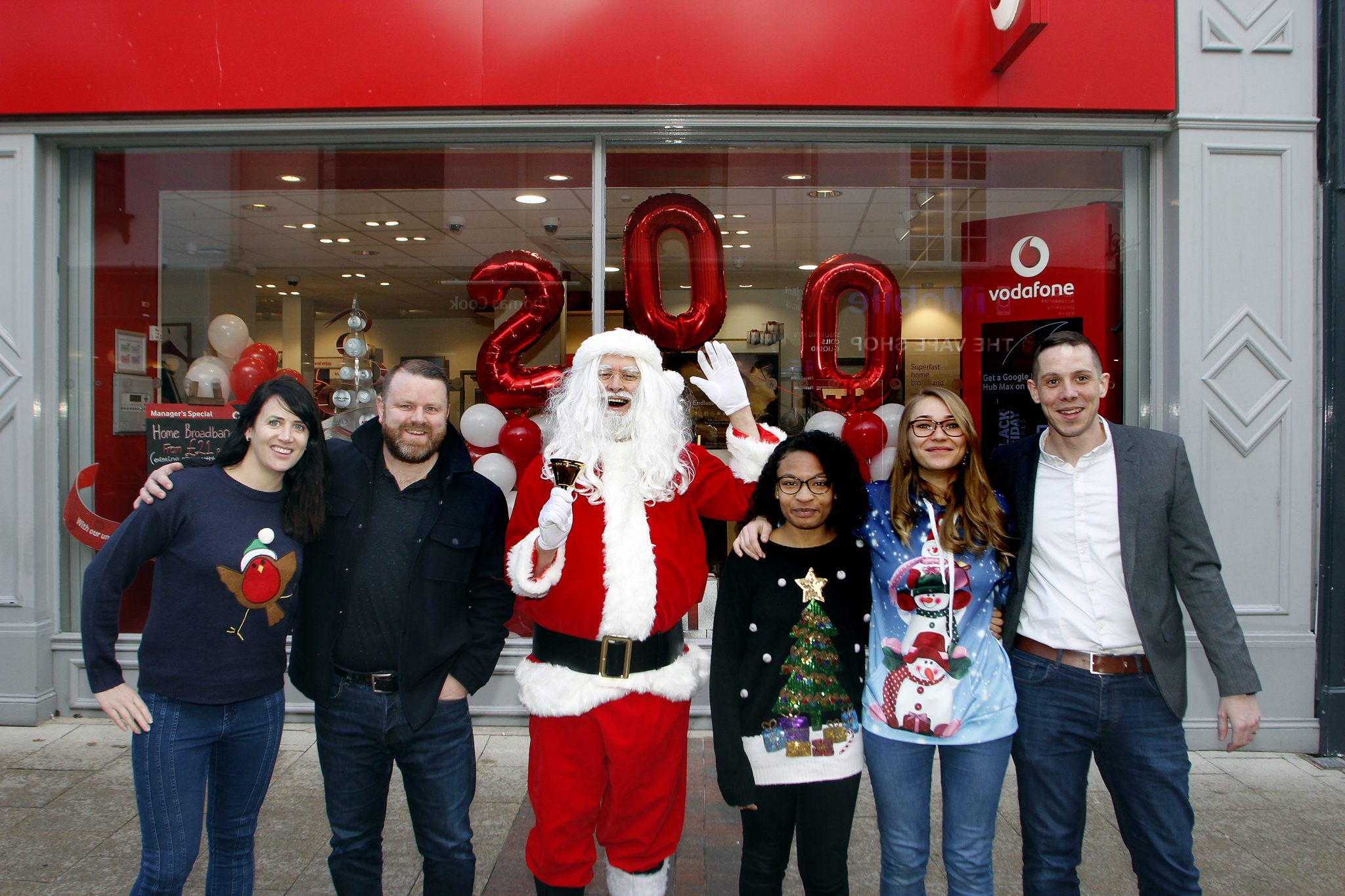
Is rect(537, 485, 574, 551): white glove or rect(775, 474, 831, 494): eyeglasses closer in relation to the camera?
rect(537, 485, 574, 551): white glove

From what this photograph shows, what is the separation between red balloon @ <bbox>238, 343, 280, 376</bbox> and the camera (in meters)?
5.09

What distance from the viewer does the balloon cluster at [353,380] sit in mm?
5074

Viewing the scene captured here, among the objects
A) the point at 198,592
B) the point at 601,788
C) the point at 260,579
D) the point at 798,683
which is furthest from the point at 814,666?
the point at 198,592

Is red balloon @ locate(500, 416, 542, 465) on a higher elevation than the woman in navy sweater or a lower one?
higher

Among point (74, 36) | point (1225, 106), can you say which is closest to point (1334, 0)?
point (1225, 106)

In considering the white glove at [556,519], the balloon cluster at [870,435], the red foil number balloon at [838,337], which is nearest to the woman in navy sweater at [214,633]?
the white glove at [556,519]

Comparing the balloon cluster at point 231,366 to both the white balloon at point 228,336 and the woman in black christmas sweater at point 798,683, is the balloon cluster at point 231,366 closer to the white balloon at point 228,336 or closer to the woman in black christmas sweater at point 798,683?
the white balloon at point 228,336

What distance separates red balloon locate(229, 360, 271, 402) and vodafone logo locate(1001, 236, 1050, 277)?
4.41m

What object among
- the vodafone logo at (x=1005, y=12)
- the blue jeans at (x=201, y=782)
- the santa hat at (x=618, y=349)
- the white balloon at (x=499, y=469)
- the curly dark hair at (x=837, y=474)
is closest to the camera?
the blue jeans at (x=201, y=782)

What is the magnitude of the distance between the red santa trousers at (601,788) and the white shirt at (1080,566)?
115 cm

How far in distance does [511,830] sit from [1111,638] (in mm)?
2487

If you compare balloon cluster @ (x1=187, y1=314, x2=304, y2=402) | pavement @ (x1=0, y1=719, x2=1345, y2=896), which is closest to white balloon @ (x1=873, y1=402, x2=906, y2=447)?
pavement @ (x1=0, y1=719, x2=1345, y2=896)

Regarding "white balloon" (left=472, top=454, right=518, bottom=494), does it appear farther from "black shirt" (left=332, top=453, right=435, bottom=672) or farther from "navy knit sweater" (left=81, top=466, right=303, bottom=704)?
"navy knit sweater" (left=81, top=466, right=303, bottom=704)

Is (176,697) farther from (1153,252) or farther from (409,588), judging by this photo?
(1153,252)
